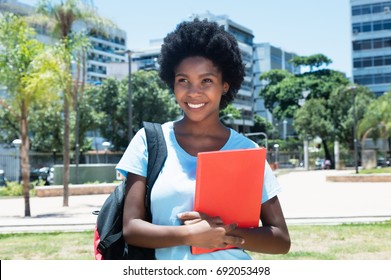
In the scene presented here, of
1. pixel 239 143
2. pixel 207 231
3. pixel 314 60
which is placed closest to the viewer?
pixel 207 231

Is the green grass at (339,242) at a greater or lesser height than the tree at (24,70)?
lesser

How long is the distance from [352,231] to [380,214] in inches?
116

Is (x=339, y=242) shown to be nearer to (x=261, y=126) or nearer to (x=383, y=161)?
(x=383, y=161)

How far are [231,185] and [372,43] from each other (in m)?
72.8

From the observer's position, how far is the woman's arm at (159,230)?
1723 millimetres

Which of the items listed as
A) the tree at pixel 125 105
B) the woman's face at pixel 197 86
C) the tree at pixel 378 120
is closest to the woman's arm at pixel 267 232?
the woman's face at pixel 197 86

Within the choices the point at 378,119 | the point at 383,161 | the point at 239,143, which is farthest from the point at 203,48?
the point at 383,161

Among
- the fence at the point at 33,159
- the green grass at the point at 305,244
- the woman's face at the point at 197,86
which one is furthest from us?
the fence at the point at 33,159

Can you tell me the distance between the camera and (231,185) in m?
1.80

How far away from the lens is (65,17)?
17.2 m

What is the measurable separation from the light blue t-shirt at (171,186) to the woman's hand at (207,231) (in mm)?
52

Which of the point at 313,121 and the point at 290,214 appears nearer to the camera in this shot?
the point at 290,214

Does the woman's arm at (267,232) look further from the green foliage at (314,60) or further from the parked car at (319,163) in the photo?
the green foliage at (314,60)
